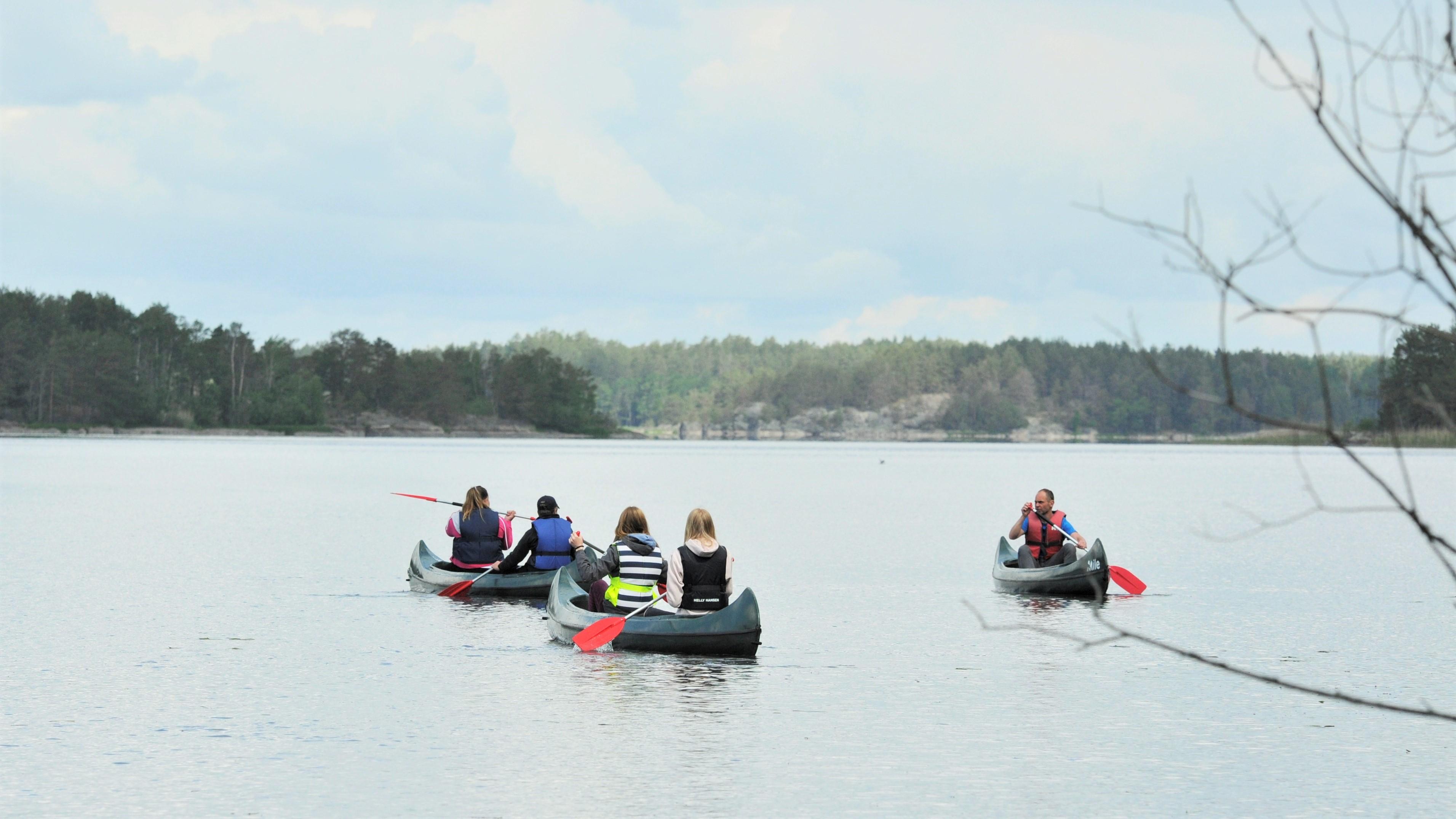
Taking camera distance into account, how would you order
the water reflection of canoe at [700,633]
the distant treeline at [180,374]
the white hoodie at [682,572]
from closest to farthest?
the white hoodie at [682,572]
the water reflection of canoe at [700,633]
the distant treeline at [180,374]

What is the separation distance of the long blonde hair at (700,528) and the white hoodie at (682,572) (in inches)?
0.9

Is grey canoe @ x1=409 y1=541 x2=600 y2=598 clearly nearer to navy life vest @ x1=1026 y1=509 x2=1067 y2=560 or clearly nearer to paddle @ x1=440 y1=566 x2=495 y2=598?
paddle @ x1=440 y1=566 x2=495 y2=598

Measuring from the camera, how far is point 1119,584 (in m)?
25.1

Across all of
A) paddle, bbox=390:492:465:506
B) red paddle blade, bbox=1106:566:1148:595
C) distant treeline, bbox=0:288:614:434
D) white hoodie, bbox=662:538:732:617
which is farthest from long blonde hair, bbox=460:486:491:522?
distant treeline, bbox=0:288:614:434

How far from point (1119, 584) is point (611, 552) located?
11071 mm

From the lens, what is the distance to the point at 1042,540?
2409 cm

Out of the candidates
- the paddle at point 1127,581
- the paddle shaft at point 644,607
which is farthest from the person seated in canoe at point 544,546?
the paddle at point 1127,581

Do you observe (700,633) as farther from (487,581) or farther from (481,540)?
(481,540)

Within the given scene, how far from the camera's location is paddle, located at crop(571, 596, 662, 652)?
16656 mm

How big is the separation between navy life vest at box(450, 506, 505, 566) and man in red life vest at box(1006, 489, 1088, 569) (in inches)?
310

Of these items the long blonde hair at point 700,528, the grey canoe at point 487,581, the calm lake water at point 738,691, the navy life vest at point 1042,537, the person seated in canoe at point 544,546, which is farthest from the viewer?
the navy life vest at point 1042,537

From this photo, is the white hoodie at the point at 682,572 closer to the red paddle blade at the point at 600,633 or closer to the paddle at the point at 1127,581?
the red paddle blade at the point at 600,633

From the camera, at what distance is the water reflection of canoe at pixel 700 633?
53.1 ft

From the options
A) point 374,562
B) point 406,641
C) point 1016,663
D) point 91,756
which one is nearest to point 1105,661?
point 1016,663
